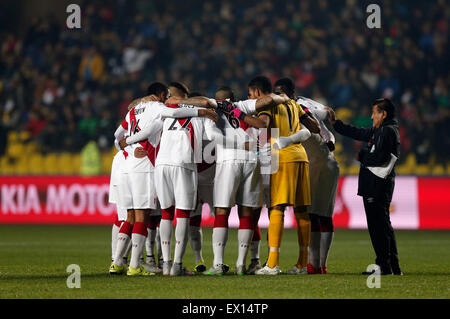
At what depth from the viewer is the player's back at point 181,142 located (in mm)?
8750

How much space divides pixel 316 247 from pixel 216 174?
1489mm

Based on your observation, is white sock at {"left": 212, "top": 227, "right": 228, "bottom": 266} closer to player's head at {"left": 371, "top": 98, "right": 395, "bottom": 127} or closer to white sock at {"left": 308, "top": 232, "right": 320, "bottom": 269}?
white sock at {"left": 308, "top": 232, "right": 320, "bottom": 269}

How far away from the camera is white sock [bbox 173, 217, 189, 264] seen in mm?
8641

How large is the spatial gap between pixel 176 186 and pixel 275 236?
1249 millimetres

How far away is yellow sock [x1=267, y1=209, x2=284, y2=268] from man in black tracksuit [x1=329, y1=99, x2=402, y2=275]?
1011 mm

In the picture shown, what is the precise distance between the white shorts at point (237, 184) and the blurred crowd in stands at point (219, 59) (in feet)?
34.5

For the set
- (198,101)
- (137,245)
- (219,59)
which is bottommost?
(137,245)

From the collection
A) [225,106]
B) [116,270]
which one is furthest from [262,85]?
[116,270]

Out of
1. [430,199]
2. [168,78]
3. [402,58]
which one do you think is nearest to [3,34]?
[168,78]

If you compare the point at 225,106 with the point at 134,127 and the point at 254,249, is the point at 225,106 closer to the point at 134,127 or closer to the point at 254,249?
the point at 134,127

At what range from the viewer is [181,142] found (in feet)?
28.8

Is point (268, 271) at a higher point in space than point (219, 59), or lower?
lower

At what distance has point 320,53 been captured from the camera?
22.0 m
